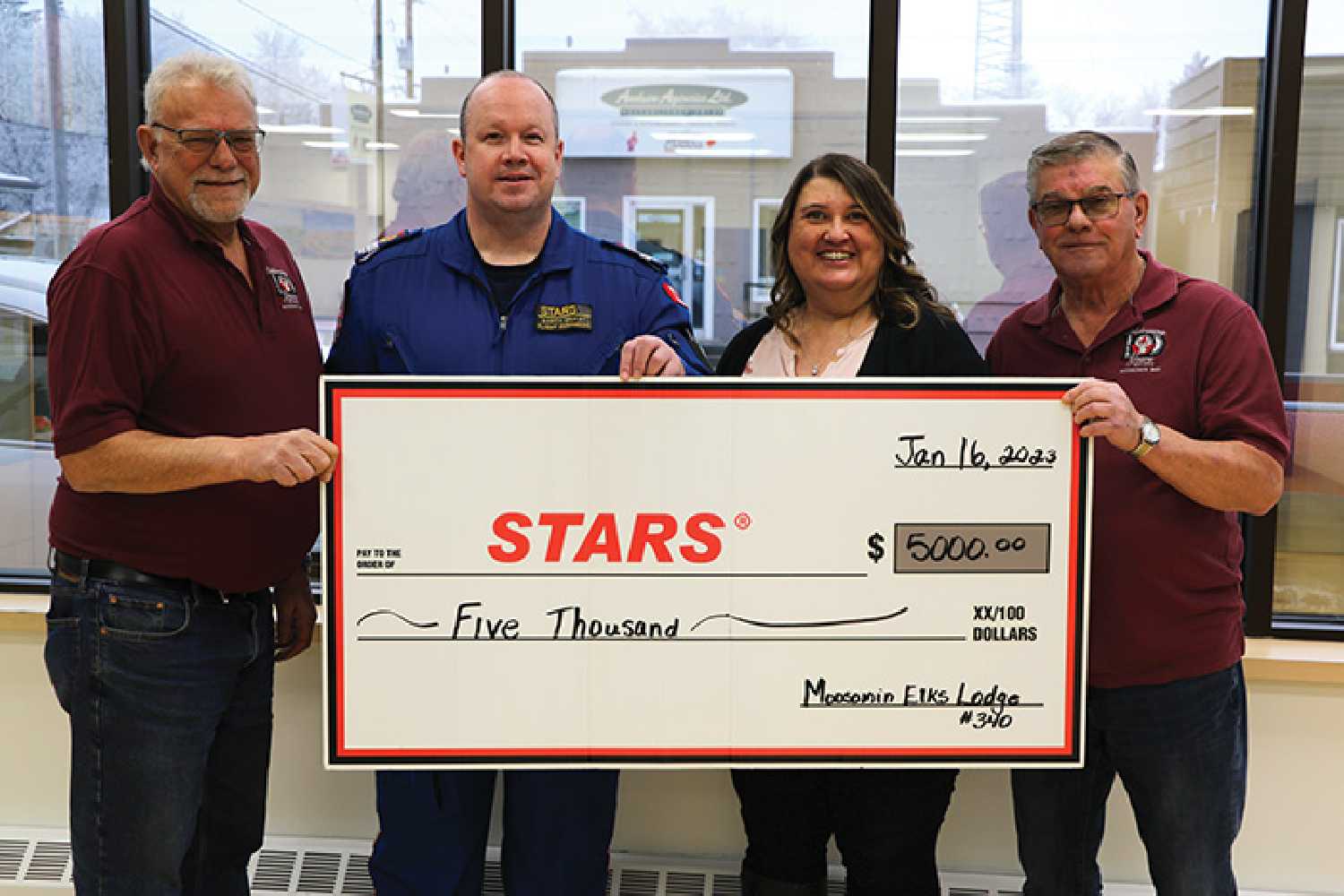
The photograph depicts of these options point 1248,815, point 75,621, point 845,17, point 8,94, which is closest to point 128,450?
point 75,621

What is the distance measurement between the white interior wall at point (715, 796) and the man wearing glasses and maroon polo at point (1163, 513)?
0.65 m

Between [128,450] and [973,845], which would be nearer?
[128,450]

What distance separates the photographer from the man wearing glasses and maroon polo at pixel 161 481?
162 centimetres

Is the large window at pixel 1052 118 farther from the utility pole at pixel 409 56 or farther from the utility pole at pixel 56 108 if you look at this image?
the utility pole at pixel 56 108

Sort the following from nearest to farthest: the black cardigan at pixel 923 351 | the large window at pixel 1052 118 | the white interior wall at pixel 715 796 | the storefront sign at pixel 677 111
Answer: the black cardigan at pixel 923 351 → the white interior wall at pixel 715 796 → the large window at pixel 1052 118 → the storefront sign at pixel 677 111

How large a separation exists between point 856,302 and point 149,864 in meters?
1.51

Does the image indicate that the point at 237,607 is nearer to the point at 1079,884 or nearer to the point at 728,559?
the point at 728,559

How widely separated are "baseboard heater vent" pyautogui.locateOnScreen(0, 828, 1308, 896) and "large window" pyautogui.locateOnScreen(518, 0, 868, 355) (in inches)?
50.0

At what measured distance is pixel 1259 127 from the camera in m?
2.45

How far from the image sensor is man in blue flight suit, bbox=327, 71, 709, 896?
1878 mm

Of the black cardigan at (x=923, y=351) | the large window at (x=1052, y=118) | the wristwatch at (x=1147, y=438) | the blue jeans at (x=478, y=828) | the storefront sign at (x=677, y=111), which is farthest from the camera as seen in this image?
the storefront sign at (x=677, y=111)

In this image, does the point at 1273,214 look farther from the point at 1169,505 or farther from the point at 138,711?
the point at 138,711

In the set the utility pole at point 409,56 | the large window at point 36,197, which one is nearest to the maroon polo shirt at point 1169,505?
the utility pole at point 409,56

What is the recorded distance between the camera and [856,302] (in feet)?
6.13
